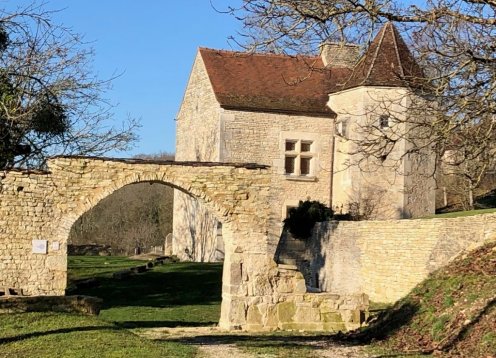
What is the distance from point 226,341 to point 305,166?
1799 cm

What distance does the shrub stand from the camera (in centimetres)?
2563

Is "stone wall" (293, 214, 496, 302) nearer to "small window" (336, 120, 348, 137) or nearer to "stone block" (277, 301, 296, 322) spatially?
"stone block" (277, 301, 296, 322)

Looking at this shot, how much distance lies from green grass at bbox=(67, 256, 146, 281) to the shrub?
6108 mm

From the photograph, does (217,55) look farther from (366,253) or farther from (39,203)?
(39,203)

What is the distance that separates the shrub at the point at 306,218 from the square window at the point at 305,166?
15.6 ft

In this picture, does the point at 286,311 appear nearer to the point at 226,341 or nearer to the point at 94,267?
the point at 226,341

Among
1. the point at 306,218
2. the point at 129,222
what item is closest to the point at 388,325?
the point at 306,218

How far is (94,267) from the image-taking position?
93.7ft

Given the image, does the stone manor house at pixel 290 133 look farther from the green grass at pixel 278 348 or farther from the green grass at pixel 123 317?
the green grass at pixel 278 348

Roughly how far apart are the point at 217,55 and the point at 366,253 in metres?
13.5

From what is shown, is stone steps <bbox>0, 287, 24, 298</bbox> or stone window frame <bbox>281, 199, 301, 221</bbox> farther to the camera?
stone window frame <bbox>281, 199, 301, 221</bbox>

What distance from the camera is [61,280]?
54.2ft

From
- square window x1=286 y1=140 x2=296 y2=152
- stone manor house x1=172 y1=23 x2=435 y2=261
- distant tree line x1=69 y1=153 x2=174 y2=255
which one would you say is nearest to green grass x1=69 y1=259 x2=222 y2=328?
stone manor house x1=172 y1=23 x2=435 y2=261

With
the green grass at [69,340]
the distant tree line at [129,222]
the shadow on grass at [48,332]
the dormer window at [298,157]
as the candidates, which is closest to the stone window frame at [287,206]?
the dormer window at [298,157]
